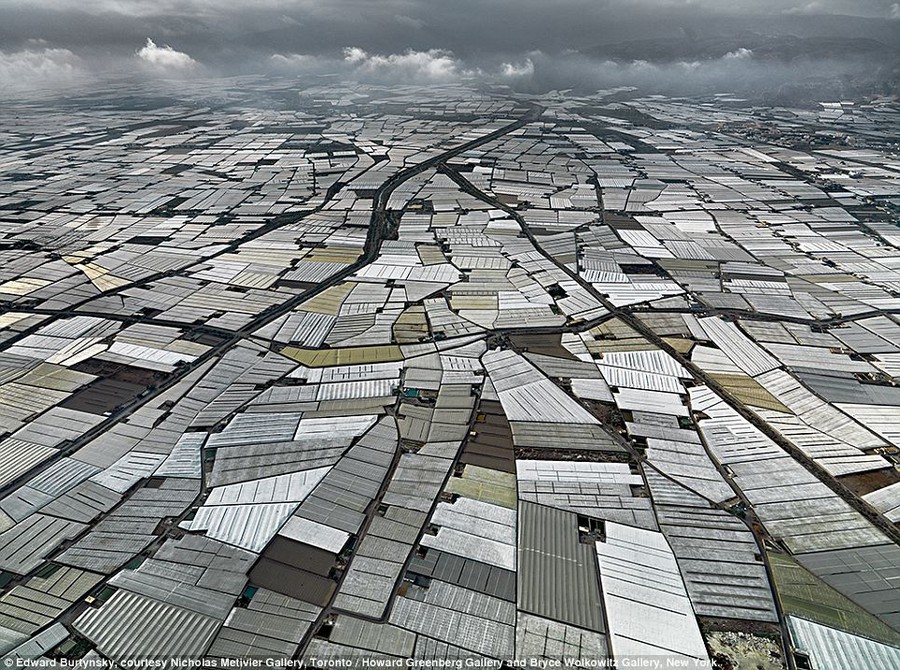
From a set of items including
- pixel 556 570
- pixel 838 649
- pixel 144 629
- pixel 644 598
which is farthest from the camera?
pixel 556 570

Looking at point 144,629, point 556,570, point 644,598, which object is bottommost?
point 644,598

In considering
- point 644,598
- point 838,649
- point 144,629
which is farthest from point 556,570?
point 144,629

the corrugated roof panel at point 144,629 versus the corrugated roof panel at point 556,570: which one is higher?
the corrugated roof panel at point 144,629

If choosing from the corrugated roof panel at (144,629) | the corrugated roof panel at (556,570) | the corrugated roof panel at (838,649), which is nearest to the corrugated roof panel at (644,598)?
the corrugated roof panel at (556,570)

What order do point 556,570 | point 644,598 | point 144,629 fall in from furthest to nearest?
point 556,570, point 644,598, point 144,629

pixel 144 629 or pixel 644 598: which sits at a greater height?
pixel 144 629

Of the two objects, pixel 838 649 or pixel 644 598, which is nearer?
pixel 838 649

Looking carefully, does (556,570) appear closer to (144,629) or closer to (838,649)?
(838,649)

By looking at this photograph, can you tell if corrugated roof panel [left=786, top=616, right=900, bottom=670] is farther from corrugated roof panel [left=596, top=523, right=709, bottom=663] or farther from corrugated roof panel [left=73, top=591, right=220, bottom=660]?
corrugated roof panel [left=73, top=591, right=220, bottom=660]

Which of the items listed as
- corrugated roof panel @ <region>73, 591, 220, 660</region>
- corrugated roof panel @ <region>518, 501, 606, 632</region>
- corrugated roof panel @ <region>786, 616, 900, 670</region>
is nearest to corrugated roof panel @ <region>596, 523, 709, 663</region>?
corrugated roof panel @ <region>518, 501, 606, 632</region>

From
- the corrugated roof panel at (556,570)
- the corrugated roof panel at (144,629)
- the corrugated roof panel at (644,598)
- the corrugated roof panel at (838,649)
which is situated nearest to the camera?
the corrugated roof panel at (838,649)

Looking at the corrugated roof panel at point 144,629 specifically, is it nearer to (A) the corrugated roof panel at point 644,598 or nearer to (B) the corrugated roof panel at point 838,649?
(A) the corrugated roof panel at point 644,598
